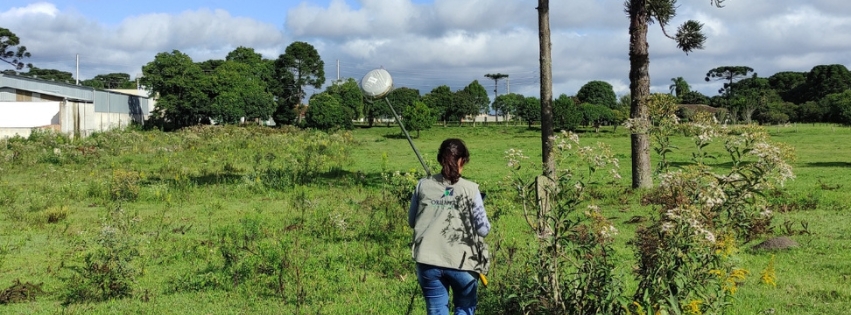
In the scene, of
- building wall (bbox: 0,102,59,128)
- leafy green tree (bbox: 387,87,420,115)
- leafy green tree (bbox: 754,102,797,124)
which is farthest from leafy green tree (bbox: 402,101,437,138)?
leafy green tree (bbox: 754,102,797,124)

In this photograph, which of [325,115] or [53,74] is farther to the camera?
[53,74]

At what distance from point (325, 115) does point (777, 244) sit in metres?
58.5

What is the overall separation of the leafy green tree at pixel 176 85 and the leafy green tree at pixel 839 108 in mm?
59088

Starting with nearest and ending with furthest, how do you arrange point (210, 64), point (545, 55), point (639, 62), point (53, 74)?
1. point (545, 55)
2. point (639, 62)
3. point (210, 64)
4. point (53, 74)

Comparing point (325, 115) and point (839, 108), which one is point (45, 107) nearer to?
point (325, 115)

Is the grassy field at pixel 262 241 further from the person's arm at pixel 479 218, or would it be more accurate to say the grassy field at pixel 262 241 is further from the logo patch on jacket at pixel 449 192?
the logo patch on jacket at pixel 449 192

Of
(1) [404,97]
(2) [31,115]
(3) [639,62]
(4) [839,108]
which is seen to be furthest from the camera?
(1) [404,97]

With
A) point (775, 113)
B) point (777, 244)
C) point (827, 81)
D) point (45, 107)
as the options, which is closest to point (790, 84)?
point (827, 81)

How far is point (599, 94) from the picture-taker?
105m

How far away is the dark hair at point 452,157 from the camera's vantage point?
4.24m

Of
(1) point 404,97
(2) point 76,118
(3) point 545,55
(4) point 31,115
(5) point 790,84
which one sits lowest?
(3) point 545,55

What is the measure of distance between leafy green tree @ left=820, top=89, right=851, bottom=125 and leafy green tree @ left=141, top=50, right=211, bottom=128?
59.1 meters

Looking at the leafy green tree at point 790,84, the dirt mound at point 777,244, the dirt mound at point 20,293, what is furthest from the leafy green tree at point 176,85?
the leafy green tree at point 790,84

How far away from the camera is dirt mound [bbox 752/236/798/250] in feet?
29.3
